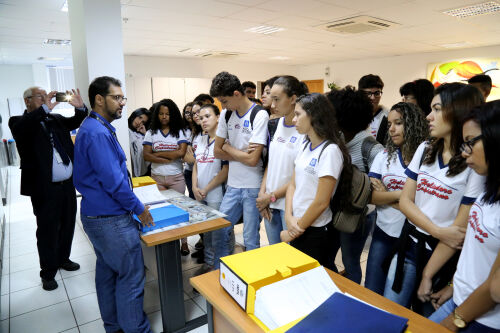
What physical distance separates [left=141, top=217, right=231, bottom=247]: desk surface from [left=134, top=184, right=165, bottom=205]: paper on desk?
1.64 ft

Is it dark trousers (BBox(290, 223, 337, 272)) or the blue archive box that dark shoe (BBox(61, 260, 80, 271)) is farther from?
dark trousers (BBox(290, 223, 337, 272))

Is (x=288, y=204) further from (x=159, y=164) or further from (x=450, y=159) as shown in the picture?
(x=159, y=164)

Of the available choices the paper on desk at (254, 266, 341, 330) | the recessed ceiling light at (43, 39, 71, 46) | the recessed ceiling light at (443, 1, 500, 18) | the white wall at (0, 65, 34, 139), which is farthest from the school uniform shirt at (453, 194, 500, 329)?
the white wall at (0, 65, 34, 139)

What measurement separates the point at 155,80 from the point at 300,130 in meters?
8.09

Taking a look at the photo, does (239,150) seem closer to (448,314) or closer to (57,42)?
(448,314)

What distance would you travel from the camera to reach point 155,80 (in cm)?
884

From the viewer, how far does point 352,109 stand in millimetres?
1901

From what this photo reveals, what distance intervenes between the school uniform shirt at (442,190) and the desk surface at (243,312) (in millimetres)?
456

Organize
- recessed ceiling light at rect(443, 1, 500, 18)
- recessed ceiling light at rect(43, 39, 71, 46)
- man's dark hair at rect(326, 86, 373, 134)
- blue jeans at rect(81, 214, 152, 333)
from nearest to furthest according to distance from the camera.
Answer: blue jeans at rect(81, 214, 152, 333) → man's dark hair at rect(326, 86, 373, 134) → recessed ceiling light at rect(443, 1, 500, 18) → recessed ceiling light at rect(43, 39, 71, 46)

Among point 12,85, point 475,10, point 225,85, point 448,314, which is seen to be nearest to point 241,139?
point 225,85

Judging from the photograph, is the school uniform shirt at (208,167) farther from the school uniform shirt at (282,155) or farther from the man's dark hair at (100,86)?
the man's dark hair at (100,86)

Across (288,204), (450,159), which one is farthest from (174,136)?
(450,159)

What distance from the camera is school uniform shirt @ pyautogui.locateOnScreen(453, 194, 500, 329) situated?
977 mm

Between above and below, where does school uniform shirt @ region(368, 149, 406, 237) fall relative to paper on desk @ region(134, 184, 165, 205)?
above
